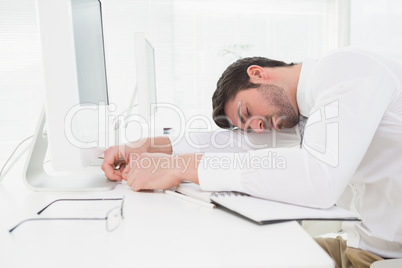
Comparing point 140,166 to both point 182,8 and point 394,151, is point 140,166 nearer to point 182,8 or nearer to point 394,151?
point 394,151

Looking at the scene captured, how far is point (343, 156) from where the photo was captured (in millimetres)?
632

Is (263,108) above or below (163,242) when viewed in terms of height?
above

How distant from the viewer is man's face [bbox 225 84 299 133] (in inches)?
41.0

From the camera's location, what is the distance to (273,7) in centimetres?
314

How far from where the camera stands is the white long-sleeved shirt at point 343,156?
0.64 m

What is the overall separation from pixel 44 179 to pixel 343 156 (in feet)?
2.80

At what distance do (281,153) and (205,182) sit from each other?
0.19 metres

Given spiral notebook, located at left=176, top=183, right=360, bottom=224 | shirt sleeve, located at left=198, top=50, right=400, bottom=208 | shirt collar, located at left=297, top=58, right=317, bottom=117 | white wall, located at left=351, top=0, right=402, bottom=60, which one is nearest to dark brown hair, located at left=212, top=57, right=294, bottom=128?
shirt collar, located at left=297, top=58, right=317, bottom=117

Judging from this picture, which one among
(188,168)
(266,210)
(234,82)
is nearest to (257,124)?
(234,82)

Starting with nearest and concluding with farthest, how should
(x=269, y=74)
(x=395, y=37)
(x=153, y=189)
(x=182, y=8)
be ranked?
(x=153, y=189) < (x=269, y=74) < (x=395, y=37) < (x=182, y=8)

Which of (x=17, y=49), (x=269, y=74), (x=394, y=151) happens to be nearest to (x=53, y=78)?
(x=269, y=74)

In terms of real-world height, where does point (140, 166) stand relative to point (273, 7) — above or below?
below

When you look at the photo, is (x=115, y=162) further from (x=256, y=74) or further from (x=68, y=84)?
(x=256, y=74)

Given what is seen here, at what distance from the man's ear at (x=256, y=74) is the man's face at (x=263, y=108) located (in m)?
0.03
